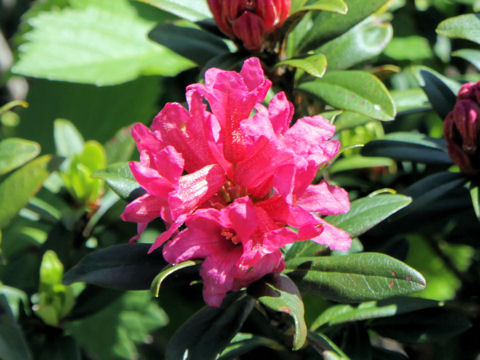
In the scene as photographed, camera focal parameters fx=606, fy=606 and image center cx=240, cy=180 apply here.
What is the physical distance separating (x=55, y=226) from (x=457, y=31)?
99 centimetres

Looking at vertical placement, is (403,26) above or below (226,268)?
below

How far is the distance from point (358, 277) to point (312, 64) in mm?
391

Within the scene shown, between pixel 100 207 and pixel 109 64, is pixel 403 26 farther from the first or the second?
pixel 100 207

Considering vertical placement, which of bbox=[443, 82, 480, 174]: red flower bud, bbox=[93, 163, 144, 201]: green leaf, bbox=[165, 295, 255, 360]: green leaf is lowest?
bbox=[165, 295, 255, 360]: green leaf

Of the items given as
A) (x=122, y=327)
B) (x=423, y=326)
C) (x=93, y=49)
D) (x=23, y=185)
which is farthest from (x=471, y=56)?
(x=93, y=49)

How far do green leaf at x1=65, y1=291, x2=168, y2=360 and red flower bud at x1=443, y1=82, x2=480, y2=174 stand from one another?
953mm

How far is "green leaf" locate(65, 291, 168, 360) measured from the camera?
1.72m

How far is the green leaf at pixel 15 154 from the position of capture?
129 centimetres

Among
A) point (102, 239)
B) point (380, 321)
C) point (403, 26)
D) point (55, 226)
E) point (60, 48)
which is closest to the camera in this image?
point (380, 321)

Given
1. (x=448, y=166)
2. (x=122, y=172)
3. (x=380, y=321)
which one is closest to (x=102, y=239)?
(x=122, y=172)

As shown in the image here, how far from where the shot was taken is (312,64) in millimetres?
1088

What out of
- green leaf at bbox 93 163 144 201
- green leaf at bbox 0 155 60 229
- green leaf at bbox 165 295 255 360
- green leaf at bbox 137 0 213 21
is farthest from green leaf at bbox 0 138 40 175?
green leaf at bbox 165 295 255 360

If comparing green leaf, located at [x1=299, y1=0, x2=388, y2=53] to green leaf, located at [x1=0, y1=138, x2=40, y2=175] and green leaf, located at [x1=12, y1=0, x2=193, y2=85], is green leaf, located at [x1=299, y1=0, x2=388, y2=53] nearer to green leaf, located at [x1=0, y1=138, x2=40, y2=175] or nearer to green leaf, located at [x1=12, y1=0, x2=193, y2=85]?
green leaf, located at [x1=0, y1=138, x2=40, y2=175]

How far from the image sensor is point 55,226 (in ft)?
4.77
